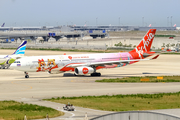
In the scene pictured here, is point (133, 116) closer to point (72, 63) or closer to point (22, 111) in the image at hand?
point (22, 111)

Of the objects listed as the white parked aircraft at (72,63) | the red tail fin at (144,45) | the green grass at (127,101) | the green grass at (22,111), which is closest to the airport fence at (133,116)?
the green grass at (22,111)

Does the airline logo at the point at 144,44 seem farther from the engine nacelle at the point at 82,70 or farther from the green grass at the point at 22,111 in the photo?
the green grass at the point at 22,111

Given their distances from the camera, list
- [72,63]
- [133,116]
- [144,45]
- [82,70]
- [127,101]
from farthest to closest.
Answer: [144,45] < [72,63] < [82,70] < [127,101] < [133,116]

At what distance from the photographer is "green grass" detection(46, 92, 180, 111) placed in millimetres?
37094

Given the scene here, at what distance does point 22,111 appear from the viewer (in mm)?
33969

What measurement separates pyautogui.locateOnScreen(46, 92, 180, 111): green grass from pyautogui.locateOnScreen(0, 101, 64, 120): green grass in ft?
15.6

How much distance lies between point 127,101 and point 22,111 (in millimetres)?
A: 13138

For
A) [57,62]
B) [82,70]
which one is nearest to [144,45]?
[82,70]

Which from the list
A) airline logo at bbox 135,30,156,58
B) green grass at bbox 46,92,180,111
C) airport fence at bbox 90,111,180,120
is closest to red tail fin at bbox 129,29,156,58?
airline logo at bbox 135,30,156,58

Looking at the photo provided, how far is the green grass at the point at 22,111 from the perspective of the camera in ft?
103

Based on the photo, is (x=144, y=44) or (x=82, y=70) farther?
(x=144, y=44)

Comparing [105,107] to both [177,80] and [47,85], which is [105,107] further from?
[177,80]

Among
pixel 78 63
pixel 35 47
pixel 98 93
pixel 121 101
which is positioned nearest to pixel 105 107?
pixel 121 101

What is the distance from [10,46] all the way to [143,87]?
13644cm
